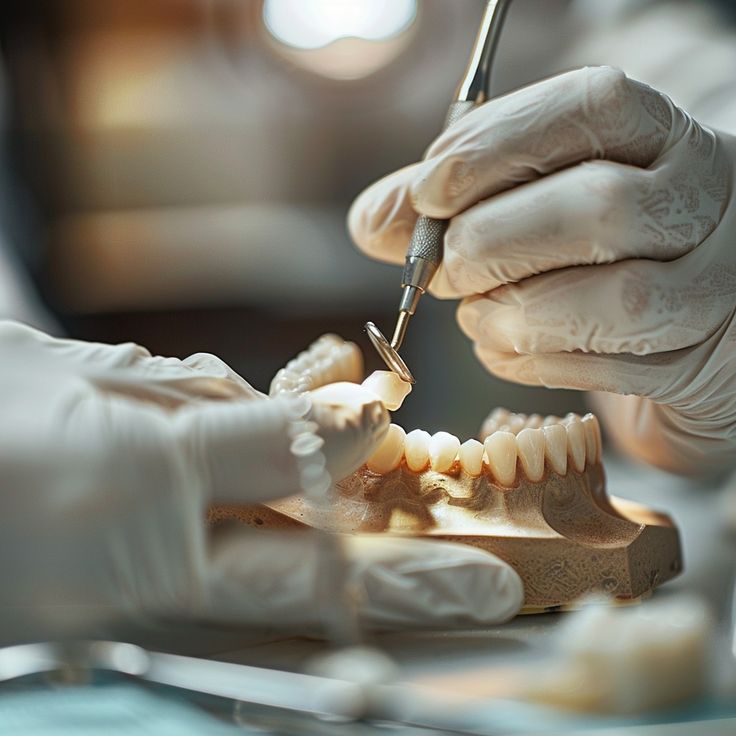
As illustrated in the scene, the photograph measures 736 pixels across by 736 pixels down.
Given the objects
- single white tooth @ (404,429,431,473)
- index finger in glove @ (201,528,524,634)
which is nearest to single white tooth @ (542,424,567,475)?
single white tooth @ (404,429,431,473)

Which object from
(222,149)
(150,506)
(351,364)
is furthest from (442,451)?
(222,149)

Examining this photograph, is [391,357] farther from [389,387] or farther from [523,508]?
[523,508]

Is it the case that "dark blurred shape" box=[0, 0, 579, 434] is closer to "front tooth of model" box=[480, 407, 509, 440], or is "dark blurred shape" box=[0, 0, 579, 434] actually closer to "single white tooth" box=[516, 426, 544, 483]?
"front tooth of model" box=[480, 407, 509, 440]

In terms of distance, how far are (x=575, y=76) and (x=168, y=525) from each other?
596 millimetres

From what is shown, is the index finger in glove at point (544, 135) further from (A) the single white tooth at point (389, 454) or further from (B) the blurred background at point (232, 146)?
(B) the blurred background at point (232, 146)

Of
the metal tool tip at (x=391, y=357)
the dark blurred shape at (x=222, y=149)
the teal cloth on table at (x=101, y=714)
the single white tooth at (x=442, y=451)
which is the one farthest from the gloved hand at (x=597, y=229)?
the teal cloth on table at (x=101, y=714)

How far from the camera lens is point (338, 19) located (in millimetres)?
1569

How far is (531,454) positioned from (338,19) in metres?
1.04

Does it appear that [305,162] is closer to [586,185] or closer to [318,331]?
[318,331]

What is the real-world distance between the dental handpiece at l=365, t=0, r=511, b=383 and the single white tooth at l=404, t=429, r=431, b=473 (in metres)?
0.09

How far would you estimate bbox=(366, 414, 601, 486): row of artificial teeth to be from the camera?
756 millimetres

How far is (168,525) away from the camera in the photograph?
1.64ft

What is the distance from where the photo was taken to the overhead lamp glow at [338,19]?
1.56 m

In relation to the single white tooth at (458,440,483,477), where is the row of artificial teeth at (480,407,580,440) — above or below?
above
